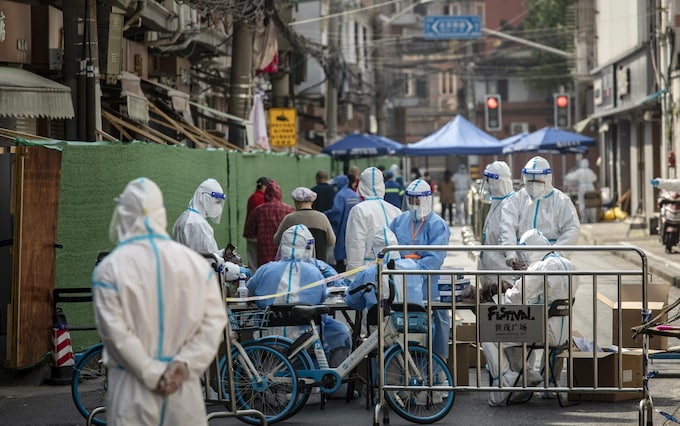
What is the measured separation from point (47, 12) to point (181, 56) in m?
10.8

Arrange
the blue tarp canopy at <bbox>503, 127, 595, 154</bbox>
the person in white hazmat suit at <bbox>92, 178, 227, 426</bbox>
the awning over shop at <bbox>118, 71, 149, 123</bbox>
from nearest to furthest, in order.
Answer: the person in white hazmat suit at <bbox>92, 178, 227, 426</bbox>
the awning over shop at <bbox>118, 71, 149, 123</bbox>
the blue tarp canopy at <bbox>503, 127, 595, 154</bbox>

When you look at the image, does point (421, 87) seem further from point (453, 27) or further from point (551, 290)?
point (551, 290)

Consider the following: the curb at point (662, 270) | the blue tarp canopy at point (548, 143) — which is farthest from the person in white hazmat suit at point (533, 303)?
the blue tarp canopy at point (548, 143)

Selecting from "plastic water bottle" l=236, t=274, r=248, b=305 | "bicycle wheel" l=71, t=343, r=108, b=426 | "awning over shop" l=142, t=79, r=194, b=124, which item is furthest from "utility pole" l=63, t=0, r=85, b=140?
"awning over shop" l=142, t=79, r=194, b=124

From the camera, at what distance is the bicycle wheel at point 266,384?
9.38 meters

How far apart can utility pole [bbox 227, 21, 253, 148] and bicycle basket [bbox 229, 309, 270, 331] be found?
1514 cm

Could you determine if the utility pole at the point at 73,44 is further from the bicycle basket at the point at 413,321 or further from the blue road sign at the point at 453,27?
the blue road sign at the point at 453,27

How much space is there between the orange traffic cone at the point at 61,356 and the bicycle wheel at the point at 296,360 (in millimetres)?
2535

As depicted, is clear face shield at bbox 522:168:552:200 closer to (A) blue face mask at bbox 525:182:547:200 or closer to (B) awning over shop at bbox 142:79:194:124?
(A) blue face mask at bbox 525:182:547:200

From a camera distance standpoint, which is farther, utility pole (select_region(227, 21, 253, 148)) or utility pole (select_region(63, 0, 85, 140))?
utility pole (select_region(227, 21, 253, 148))

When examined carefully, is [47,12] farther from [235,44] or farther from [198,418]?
[198,418]

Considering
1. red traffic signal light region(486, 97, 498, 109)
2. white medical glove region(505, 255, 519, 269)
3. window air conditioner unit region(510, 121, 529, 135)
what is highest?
window air conditioner unit region(510, 121, 529, 135)

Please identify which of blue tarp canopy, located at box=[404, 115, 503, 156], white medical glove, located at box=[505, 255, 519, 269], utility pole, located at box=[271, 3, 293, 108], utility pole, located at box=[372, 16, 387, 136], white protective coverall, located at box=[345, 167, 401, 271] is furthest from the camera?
utility pole, located at box=[372, 16, 387, 136]

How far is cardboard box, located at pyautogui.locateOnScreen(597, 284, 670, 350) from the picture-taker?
1067 centimetres
